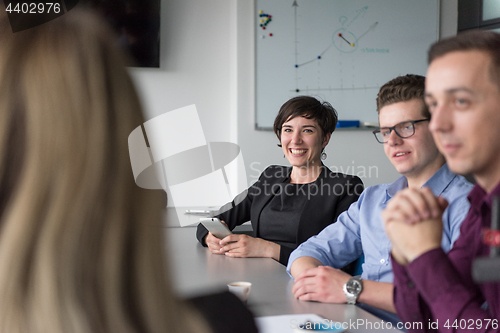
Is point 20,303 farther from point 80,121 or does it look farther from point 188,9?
point 188,9

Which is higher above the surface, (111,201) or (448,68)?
(448,68)

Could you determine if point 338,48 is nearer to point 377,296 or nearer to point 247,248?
point 247,248

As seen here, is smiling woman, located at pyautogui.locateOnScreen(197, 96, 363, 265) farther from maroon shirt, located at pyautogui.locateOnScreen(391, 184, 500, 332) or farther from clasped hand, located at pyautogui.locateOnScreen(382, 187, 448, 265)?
clasped hand, located at pyautogui.locateOnScreen(382, 187, 448, 265)

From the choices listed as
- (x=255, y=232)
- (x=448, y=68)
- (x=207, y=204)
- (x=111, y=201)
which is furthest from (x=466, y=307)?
(x=207, y=204)

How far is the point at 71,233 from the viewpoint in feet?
1.46

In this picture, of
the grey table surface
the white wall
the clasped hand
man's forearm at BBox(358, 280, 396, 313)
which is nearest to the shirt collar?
man's forearm at BBox(358, 280, 396, 313)

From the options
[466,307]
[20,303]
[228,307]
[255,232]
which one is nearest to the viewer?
[20,303]

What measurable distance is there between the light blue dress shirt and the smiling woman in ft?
1.48

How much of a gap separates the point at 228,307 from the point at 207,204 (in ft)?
10.4

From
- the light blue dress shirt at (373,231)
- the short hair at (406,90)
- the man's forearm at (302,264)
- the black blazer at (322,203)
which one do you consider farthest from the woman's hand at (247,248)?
the short hair at (406,90)

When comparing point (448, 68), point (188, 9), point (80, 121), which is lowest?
point (80, 121)

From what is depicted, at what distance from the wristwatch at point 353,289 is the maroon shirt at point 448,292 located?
226 millimetres

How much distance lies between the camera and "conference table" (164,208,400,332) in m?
1.18

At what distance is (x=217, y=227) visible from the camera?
2.20 meters
